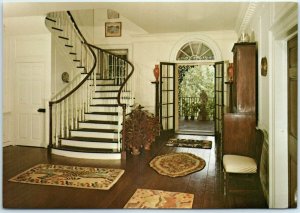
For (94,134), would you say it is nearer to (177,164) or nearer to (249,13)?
(177,164)

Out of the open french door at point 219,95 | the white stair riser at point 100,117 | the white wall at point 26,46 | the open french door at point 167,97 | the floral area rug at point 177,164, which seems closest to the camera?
the floral area rug at point 177,164

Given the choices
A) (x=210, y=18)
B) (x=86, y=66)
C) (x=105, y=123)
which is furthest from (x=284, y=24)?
(x=86, y=66)

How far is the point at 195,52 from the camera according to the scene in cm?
730

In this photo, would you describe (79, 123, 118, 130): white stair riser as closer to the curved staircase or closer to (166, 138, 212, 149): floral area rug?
the curved staircase

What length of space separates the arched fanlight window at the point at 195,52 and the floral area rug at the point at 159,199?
481cm

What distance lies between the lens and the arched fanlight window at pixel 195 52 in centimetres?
722

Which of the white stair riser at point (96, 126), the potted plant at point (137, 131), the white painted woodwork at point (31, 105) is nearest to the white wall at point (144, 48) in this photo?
the white stair riser at point (96, 126)

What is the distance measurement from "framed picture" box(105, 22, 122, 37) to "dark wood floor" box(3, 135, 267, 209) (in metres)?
4.24

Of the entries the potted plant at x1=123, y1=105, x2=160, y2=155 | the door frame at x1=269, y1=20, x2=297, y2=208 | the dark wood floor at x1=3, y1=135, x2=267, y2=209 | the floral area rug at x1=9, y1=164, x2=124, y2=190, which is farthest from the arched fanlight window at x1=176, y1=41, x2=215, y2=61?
the door frame at x1=269, y1=20, x2=297, y2=208

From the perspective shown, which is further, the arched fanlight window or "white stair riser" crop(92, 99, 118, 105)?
the arched fanlight window

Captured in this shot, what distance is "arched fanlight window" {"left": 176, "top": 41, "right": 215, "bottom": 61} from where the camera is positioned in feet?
23.7

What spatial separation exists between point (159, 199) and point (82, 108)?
355 cm

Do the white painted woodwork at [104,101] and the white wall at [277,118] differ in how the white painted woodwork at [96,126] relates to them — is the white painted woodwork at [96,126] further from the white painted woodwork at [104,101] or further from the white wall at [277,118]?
the white wall at [277,118]

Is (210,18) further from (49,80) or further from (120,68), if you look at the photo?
(49,80)
